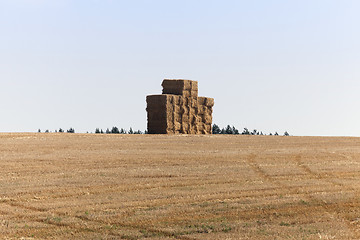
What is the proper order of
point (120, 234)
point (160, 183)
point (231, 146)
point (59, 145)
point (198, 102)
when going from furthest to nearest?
point (198, 102)
point (231, 146)
point (59, 145)
point (160, 183)
point (120, 234)

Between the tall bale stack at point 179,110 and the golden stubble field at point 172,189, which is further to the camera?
the tall bale stack at point 179,110

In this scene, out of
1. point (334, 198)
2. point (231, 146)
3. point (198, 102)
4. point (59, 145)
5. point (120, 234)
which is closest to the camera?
point (120, 234)

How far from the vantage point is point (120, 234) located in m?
13.7

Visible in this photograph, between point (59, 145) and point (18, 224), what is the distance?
39.3ft

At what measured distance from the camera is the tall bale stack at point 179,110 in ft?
120

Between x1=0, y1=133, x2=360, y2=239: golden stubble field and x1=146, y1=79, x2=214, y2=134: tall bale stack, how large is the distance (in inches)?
291

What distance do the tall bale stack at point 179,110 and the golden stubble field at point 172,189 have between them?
740cm

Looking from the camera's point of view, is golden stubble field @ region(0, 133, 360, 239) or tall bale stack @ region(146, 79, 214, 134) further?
tall bale stack @ region(146, 79, 214, 134)

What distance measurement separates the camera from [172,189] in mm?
18797

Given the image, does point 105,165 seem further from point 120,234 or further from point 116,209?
point 120,234

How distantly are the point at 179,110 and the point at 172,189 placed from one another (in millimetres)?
19126

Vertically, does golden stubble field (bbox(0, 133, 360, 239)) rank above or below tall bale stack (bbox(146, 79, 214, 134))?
below

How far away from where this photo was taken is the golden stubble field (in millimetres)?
14422

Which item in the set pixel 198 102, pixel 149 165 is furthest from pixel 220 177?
pixel 198 102
